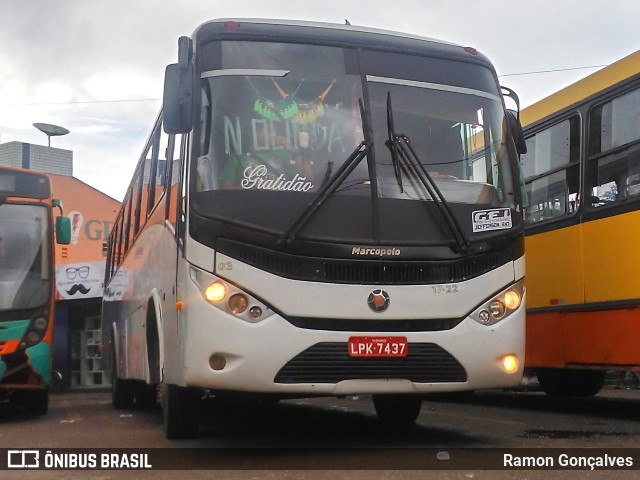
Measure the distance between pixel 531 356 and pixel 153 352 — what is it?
436 centimetres

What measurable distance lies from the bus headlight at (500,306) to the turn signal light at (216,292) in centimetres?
180

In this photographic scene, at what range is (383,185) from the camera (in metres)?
6.59

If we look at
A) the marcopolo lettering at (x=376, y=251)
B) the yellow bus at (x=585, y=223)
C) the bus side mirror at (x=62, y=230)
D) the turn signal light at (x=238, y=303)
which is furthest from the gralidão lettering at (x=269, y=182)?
the bus side mirror at (x=62, y=230)

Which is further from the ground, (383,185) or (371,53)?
(371,53)

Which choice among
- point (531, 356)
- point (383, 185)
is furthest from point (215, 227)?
point (531, 356)

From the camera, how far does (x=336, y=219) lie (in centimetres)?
643

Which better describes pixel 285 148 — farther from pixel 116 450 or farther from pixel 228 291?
pixel 116 450

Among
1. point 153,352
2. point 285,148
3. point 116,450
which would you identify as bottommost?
point 116,450

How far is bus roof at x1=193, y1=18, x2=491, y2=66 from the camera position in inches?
274

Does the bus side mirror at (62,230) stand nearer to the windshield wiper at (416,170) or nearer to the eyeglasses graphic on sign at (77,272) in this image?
the windshield wiper at (416,170)

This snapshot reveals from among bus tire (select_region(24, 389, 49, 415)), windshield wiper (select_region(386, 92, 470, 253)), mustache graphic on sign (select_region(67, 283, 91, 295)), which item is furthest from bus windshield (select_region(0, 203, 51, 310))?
mustache graphic on sign (select_region(67, 283, 91, 295))

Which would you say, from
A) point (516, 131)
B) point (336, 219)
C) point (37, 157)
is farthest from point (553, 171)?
point (37, 157)

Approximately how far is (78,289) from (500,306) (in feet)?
80.8

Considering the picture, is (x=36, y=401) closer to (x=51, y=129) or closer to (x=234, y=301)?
(x=234, y=301)
